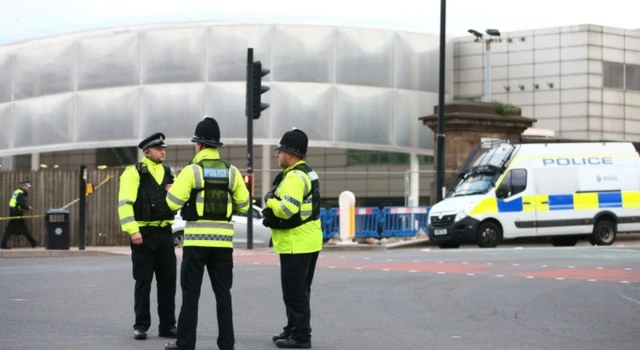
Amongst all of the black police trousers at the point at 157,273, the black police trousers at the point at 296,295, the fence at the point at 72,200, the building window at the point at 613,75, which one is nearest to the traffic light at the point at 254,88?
the fence at the point at 72,200

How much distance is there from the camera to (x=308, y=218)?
420 inches

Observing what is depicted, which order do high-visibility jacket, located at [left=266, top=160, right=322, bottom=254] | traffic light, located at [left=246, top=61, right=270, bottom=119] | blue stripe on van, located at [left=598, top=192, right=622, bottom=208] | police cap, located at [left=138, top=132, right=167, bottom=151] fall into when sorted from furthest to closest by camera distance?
blue stripe on van, located at [left=598, top=192, right=622, bottom=208] → traffic light, located at [left=246, top=61, right=270, bottom=119] → police cap, located at [left=138, top=132, right=167, bottom=151] → high-visibility jacket, located at [left=266, top=160, right=322, bottom=254]

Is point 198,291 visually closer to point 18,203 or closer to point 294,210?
point 294,210

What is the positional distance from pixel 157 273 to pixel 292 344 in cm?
155

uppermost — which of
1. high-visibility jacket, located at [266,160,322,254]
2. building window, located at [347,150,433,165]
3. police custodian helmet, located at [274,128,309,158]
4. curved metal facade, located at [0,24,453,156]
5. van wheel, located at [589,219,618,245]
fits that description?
curved metal facade, located at [0,24,453,156]

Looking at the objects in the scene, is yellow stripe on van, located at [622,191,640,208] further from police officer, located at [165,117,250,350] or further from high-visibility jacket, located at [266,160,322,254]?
police officer, located at [165,117,250,350]

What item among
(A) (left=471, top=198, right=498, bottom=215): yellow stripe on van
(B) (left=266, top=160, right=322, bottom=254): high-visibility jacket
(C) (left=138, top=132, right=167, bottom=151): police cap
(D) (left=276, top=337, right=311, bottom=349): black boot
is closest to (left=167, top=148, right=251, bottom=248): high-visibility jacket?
(B) (left=266, top=160, right=322, bottom=254): high-visibility jacket

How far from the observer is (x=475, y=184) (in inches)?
1200

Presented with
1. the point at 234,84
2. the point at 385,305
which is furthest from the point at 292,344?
the point at 234,84

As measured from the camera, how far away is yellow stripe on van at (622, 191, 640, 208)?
30.8 m

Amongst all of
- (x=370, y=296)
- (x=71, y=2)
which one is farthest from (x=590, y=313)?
(x=71, y=2)

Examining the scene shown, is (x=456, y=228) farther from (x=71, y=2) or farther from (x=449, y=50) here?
(x=71, y=2)

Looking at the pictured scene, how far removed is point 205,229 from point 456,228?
20.3 metres

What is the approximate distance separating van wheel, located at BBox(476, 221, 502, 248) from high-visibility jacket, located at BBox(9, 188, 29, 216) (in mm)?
10542
